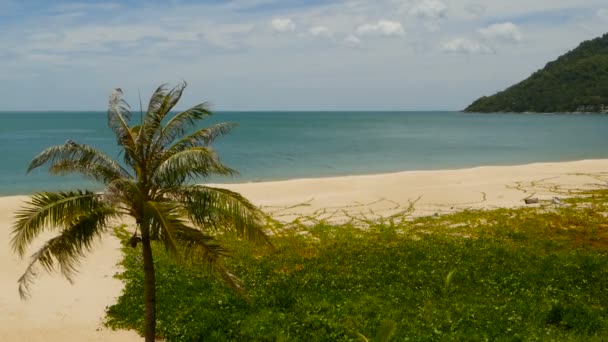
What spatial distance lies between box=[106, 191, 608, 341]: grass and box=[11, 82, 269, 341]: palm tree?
149 inches

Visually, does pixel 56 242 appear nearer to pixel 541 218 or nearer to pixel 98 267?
pixel 98 267

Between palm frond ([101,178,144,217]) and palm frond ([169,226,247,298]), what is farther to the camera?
palm frond ([169,226,247,298])

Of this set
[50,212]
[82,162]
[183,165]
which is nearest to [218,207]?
[183,165]

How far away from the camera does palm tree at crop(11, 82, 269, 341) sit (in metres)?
12.3

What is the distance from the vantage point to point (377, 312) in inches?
686

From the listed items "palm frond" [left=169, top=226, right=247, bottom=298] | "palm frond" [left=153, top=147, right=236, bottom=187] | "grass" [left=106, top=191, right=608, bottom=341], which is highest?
"palm frond" [left=153, top=147, right=236, bottom=187]

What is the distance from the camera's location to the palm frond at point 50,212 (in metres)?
11.9

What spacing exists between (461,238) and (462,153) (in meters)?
66.3

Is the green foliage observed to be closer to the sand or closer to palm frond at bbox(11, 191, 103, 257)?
palm frond at bbox(11, 191, 103, 257)

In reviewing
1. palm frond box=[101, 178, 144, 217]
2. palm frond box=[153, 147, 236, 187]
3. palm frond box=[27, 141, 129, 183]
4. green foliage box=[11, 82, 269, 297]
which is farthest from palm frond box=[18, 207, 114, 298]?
palm frond box=[153, 147, 236, 187]

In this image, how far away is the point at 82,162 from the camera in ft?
44.8

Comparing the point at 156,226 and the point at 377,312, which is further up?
the point at 156,226

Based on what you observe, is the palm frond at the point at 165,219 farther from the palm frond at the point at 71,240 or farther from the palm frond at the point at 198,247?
the palm frond at the point at 71,240

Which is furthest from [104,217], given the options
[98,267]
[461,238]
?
[461,238]
